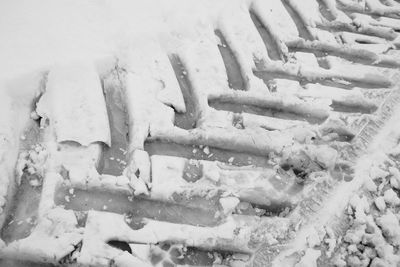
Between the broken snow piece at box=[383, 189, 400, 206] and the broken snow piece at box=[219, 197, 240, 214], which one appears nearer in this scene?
the broken snow piece at box=[219, 197, 240, 214]

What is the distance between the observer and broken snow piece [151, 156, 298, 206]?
1.46m

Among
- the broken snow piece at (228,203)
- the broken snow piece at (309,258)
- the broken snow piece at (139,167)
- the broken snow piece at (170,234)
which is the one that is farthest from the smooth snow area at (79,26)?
the broken snow piece at (309,258)

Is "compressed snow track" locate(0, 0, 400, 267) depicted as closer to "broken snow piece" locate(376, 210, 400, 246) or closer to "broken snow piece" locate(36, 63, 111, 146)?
"broken snow piece" locate(36, 63, 111, 146)

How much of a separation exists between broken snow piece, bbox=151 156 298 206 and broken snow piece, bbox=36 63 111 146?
0.28m

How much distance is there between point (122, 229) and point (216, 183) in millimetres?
414

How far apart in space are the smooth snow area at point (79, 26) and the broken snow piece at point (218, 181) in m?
0.68

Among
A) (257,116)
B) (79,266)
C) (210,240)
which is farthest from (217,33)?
(79,266)

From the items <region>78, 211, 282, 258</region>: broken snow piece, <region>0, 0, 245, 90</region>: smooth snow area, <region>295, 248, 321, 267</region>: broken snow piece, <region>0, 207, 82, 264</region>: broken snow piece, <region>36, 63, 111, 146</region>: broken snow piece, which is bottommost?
<region>295, 248, 321, 267</region>: broken snow piece

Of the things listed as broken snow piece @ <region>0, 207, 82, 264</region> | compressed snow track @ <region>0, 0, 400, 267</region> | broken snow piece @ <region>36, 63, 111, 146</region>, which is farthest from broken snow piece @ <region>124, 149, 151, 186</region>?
broken snow piece @ <region>0, 207, 82, 264</region>

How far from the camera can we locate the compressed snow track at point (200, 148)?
1.32m

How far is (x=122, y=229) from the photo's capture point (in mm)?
1318

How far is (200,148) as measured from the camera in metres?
1.63

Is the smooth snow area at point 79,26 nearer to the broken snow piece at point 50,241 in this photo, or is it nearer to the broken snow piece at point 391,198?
the broken snow piece at point 50,241

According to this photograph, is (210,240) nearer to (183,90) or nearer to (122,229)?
(122,229)
